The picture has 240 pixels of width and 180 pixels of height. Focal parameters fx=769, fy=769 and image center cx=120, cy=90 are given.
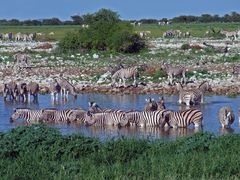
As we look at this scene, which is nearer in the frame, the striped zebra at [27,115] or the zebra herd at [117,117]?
the zebra herd at [117,117]

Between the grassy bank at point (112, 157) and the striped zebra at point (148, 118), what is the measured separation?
577 centimetres

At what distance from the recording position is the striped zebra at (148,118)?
1866 cm

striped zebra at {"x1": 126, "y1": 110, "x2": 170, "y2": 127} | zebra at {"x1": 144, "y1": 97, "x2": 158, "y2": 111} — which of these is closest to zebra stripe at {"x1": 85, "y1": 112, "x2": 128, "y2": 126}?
striped zebra at {"x1": 126, "y1": 110, "x2": 170, "y2": 127}

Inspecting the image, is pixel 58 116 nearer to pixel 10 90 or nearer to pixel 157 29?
pixel 10 90

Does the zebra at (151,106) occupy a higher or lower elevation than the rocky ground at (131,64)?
lower

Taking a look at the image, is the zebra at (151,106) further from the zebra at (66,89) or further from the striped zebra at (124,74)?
the striped zebra at (124,74)

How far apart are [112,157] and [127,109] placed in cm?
1006

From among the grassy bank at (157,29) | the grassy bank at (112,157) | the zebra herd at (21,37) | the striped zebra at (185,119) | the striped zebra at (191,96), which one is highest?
the grassy bank at (157,29)

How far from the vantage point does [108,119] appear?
1905 cm

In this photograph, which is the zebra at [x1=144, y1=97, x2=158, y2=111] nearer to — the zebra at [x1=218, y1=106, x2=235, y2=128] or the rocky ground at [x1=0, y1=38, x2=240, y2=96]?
the zebra at [x1=218, y1=106, x2=235, y2=128]

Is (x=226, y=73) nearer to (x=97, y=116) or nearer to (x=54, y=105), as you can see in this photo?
(x=54, y=105)

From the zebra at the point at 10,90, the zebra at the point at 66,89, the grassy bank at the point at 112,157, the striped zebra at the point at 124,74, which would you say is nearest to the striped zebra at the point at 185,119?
the grassy bank at the point at 112,157

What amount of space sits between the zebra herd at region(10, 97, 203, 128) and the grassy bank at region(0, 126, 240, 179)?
5716 mm

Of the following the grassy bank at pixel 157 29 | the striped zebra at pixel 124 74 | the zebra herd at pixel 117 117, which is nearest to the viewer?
the zebra herd at pixel 117 117
